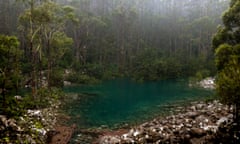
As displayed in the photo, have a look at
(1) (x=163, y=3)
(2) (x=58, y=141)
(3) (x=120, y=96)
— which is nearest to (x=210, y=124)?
(2) (x=58, y=141)

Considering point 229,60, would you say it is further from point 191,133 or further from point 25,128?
point 25,128

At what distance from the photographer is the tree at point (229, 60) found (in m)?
20.5

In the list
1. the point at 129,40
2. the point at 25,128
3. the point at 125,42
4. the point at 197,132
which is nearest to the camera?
the point at 197,132

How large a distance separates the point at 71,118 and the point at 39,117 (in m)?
4.38

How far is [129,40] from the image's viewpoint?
97500mm

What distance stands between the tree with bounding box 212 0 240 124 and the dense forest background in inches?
1202

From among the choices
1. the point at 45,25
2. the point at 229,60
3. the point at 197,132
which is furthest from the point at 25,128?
the point at 45,25

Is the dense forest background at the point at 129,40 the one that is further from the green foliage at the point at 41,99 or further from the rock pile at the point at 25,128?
the rock pile at the point at 25,128

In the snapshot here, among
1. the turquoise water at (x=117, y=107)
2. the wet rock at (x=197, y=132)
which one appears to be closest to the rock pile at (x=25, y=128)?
the turquoise water at (x=117, y=107)

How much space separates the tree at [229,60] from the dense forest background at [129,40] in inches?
1202

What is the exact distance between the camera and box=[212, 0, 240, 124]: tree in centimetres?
2050

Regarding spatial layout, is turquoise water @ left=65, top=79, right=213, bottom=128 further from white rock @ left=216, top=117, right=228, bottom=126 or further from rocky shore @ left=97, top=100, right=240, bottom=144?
white rock @ left=216, top=117, right=228, bottom=126

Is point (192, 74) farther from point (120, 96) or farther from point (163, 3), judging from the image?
point (163, 3)

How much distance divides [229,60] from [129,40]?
70.4 m
